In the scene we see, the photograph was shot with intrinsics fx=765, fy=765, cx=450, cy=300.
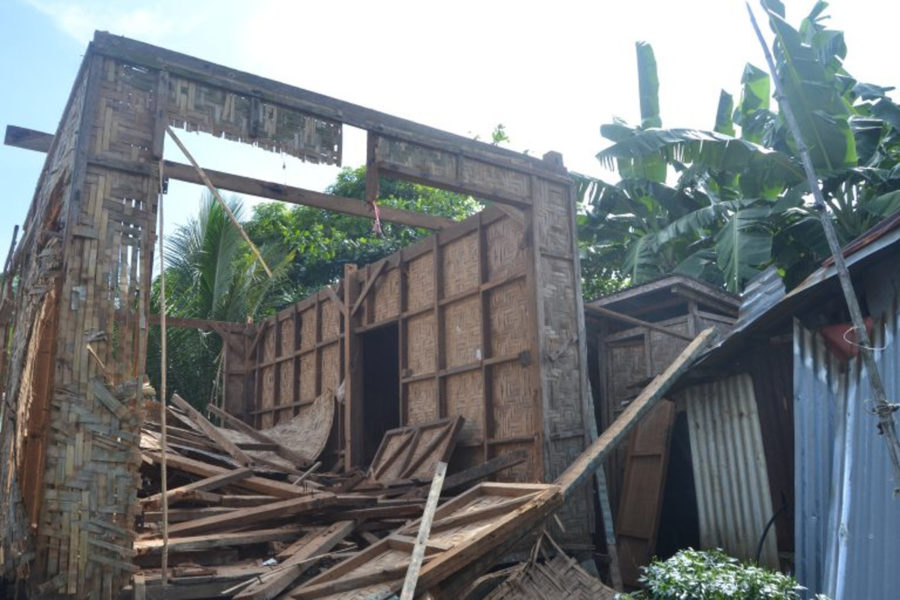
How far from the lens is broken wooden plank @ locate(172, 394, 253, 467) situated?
30.9 ft

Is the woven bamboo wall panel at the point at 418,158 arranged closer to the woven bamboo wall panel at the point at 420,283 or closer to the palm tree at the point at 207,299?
the woven bamboo wall panel at the point at 420,283

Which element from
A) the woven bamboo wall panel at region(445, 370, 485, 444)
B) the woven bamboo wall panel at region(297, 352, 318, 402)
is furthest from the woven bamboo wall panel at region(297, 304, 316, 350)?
the woven bamboo wall panel at region(445, 370, 485, 444)

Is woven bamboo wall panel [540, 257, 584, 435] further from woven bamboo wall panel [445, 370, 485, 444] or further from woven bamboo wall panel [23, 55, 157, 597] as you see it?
woven bamboo wall panel [23, 55, 157, 597]

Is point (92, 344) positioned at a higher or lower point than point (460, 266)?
lower

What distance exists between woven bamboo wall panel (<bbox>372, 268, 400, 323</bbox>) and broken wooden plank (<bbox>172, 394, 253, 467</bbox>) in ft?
8.97

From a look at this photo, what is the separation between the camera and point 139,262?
20.1 ft

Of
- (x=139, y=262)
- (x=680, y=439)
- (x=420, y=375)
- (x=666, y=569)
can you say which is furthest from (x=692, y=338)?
(x=139, y=262)

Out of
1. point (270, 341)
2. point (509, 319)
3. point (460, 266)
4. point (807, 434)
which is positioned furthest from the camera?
point (270, 341)

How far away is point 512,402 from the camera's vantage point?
8.45 meters

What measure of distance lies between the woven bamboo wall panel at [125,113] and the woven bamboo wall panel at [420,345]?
4600 mm

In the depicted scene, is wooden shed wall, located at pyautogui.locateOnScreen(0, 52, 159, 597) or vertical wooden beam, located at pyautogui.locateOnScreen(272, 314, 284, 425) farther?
vertical wooden beam, located at pyautogui.locateOnScreen(272, 314, 284, 425)

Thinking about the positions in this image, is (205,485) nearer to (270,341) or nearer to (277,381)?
(277,381)

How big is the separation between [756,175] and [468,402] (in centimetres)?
613

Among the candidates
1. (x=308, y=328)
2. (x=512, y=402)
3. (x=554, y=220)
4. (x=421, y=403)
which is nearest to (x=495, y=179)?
(x=554, y=220)
